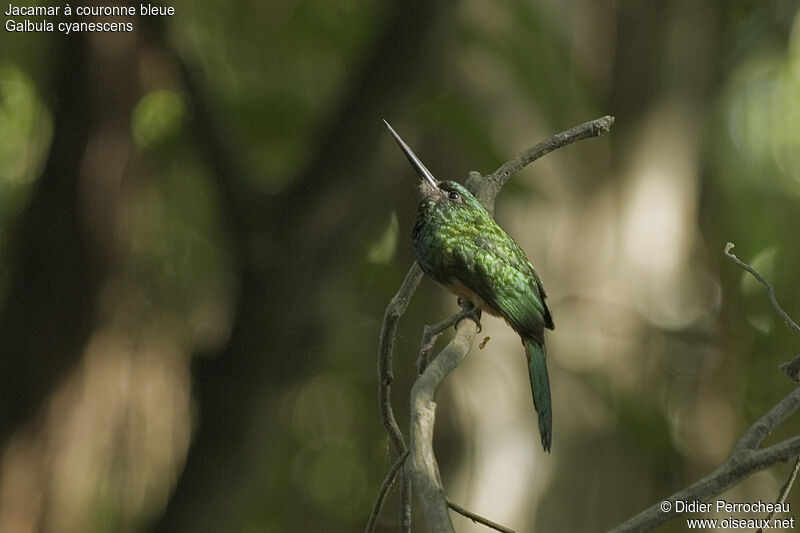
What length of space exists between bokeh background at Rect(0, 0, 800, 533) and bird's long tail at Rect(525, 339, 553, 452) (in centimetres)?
89

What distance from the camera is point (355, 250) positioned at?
3.07 metres

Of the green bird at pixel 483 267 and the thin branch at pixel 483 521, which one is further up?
the thin branch at pixel 483 521

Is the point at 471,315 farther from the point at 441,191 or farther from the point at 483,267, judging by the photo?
the point at 441,191

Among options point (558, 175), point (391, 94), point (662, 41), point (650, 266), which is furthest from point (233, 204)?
point (662, 41)

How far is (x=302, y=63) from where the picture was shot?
3996mm

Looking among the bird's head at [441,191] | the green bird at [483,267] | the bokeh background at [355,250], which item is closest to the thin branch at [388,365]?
the green bird at [483,267]

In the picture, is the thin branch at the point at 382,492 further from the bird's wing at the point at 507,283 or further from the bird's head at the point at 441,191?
the bird's head at the point at 441,191

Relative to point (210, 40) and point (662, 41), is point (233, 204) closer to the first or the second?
point (210, 40)

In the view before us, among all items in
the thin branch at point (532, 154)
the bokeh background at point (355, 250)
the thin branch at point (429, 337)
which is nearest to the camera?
the thin branch at point (429, 337)

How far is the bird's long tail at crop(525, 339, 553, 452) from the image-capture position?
6.18 feet

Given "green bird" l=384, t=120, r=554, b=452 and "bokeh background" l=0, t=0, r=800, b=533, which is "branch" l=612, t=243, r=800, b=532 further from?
"bokeh background" l=0, t=0, r=800, b=533

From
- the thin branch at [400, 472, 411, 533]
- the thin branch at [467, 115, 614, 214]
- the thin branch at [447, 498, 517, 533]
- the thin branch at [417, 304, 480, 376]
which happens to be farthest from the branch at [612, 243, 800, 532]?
the thin branch at [467, 115, 614, 214]

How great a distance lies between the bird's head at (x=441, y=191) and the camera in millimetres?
2340

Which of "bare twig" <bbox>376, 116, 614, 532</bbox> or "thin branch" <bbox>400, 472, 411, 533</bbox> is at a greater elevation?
"bare twig" <bbox>376, 116, 614, 532</bbox>
